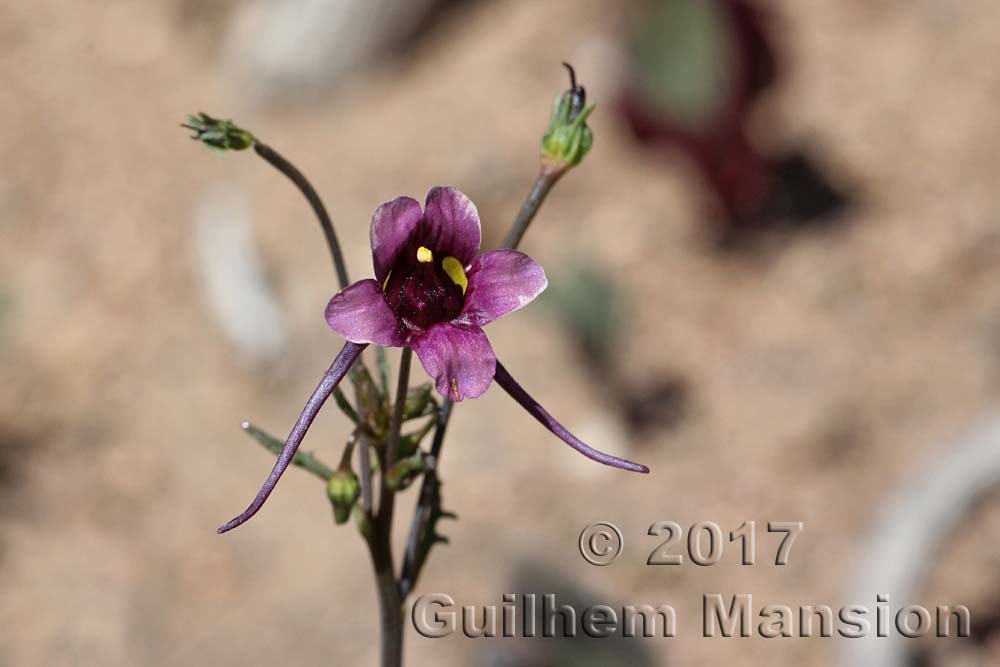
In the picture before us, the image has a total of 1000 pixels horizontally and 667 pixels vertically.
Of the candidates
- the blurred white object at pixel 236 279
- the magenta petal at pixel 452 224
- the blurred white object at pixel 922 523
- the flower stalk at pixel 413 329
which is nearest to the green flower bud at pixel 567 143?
the flower stalk at pixel 413 329

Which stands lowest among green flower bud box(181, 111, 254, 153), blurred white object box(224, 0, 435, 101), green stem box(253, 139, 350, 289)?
green stem box(253, 139, 350, 289)

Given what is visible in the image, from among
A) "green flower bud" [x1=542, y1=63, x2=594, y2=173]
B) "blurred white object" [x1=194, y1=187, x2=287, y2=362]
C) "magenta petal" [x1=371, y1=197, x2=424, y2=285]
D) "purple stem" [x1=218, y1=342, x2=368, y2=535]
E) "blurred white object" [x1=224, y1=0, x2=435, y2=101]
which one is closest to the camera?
"purple stem" [x1=218, y1=342, x2=368, y2=535]

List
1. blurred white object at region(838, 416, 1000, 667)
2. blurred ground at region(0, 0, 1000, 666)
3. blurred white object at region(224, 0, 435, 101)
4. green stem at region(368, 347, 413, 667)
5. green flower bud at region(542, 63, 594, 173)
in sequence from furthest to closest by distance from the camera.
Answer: blurred white object at region(224, 0, 435, 101)
blurred ground at region(0, 0, 1000, 666)
blurred white object at region(838, 416, 1000, 667)
green flower bud at region(542, 63, 594, 173)
green stem at region(368, 347, 413, 667)

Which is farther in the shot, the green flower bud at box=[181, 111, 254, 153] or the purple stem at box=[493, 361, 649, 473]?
the green flower bud at box=[181, 111, 254, 153]

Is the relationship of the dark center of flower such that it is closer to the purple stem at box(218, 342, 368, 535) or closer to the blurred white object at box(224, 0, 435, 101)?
the purple stem at box(218, 342, 368, 535)

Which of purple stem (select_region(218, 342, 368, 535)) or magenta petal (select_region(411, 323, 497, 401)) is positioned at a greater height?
magenta petal (select_region(411, 323, 497, 401))

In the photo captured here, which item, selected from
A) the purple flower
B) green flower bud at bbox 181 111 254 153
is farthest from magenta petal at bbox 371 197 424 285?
green flower bud at bbox 181 111 254 153

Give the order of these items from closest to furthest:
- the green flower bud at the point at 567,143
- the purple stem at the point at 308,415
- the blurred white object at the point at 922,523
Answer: the purple stem at the point at 308,415 < the green flower bud at the point at 567,143 < the blurred white object at the point at 922,523

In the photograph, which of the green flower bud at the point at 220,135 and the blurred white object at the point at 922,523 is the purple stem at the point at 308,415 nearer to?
the green flower bud at the point at 220,135
